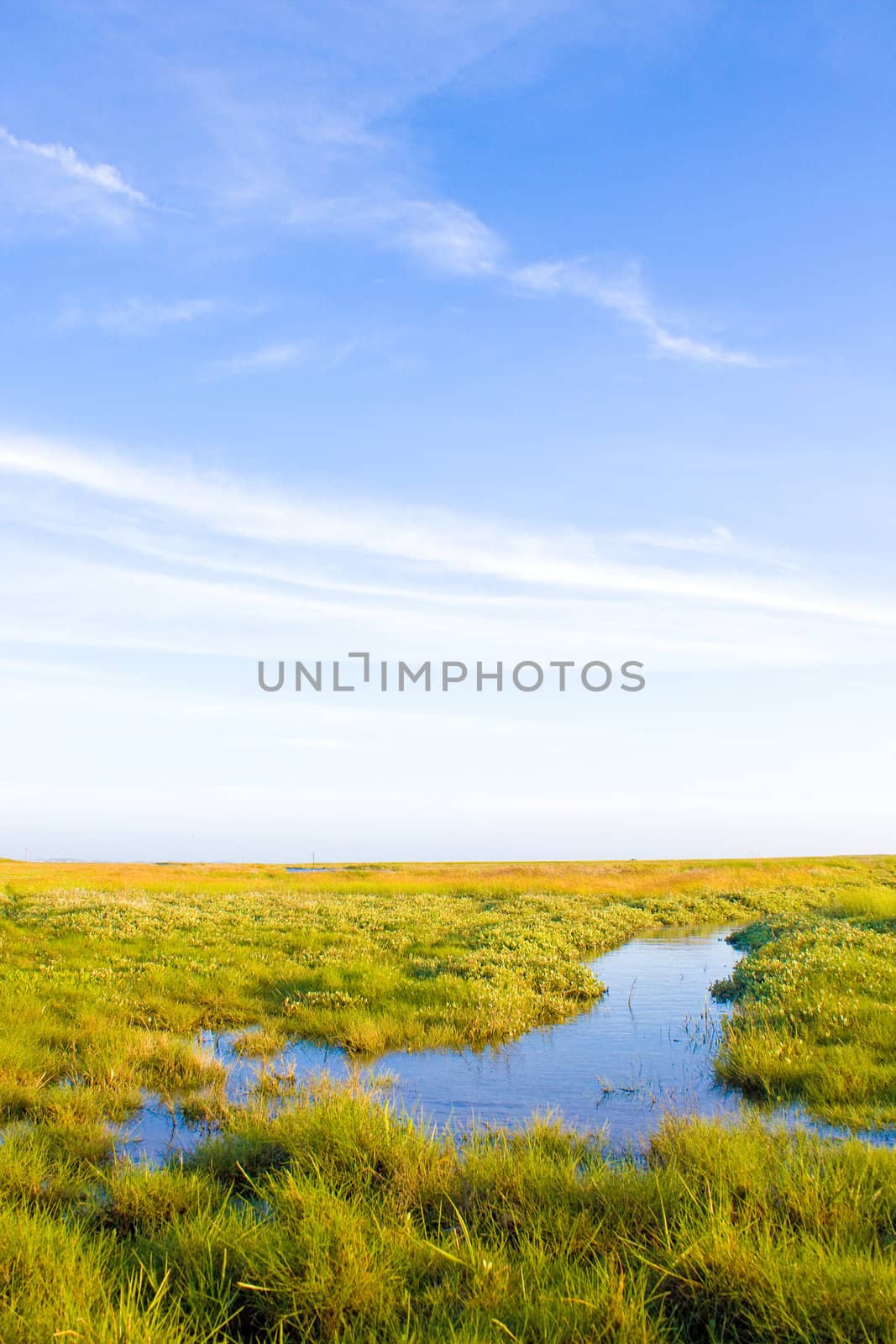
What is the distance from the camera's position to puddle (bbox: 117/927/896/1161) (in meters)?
9.55

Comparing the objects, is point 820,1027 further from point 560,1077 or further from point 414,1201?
point 414,1201

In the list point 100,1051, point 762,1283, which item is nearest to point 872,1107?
point 762,1283

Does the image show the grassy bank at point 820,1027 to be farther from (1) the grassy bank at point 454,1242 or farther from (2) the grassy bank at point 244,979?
(2) the grassy bank at point 244,979

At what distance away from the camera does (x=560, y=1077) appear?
11.9m

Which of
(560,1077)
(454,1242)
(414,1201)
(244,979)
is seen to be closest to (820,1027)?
(560,1077)

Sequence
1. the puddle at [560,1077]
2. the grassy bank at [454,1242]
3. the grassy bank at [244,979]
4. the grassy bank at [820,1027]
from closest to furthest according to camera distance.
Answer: the grassy bank at [454,1242] < the puddle at [560,1077] < the grassy bank at [820,1027] < the grassy bank at [244,979]

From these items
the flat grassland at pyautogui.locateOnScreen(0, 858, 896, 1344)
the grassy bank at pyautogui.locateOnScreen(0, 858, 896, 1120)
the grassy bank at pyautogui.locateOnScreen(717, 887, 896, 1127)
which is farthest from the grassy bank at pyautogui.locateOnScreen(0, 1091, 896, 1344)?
the grassy bank at pyautogui.locateOnScreen(0, 858, 896, 1120)

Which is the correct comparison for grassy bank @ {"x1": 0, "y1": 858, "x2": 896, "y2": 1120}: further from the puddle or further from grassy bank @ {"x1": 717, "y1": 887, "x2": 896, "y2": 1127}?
grassy bank @ {"x1": 717, "y1": 887, "x2": 896, "y2": 1127}

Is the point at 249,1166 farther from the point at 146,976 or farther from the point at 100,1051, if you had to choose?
the point at 146,976

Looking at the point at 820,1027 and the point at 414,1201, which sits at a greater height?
the point at 414,1201

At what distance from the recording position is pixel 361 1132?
7.87 m

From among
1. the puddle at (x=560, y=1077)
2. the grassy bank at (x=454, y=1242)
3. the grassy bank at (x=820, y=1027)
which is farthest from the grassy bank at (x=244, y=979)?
the grassy bank at (x=820, y=1027)

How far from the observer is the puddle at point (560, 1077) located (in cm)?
955

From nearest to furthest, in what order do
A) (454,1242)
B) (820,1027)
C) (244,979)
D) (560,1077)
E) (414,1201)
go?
1. (454,1242)
2. (414,1201)
3. (560,1077)
4. (820,1027)
5. (244,979)
